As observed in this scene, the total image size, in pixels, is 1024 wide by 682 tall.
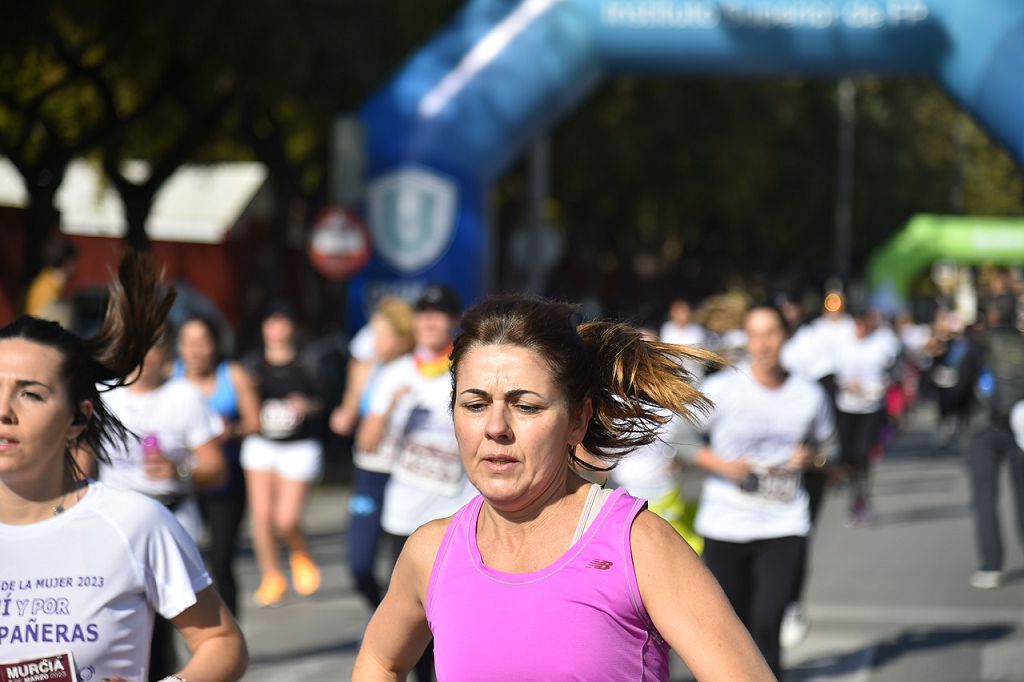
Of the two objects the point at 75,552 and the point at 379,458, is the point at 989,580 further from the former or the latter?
the point at 75,552

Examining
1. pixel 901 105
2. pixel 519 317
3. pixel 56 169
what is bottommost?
pixel 519 317

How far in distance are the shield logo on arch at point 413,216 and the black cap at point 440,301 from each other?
7050mm

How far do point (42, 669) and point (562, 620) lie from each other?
45.6 inches

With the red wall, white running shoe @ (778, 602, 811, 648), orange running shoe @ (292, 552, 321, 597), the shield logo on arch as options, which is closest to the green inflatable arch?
the red wall

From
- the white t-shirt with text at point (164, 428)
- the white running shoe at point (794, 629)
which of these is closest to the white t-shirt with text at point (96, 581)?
the white t-shirt with text at point (164, 428)

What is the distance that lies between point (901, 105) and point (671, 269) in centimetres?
1382

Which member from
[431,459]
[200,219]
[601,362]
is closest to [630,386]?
[601,362]

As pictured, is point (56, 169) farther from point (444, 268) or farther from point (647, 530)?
point (647, 530)

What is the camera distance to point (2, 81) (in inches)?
681

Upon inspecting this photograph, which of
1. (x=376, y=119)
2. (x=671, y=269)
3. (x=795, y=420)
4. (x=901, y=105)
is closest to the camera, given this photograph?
(x=795, y=420)

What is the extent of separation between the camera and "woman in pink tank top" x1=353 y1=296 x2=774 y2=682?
2.79m

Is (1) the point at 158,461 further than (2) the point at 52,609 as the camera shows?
Yes

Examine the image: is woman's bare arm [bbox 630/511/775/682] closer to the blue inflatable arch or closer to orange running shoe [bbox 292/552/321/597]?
orange running shoe [bbox 292/552/321/597]

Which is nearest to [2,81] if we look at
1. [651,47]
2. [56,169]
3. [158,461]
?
[56,169]
